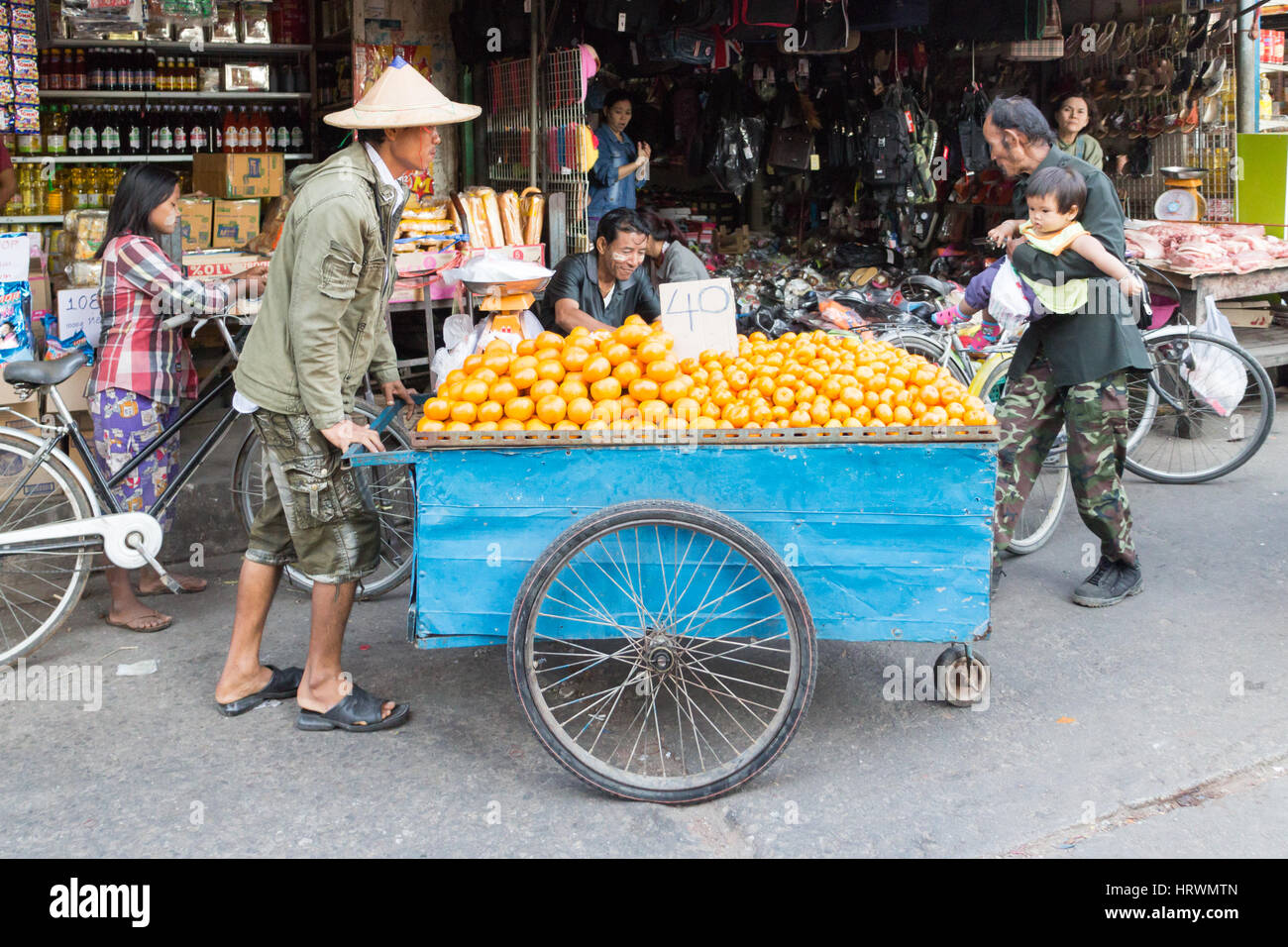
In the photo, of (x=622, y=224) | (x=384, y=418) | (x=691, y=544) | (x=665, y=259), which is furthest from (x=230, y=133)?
(x=691, y=544)

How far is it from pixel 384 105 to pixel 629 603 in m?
1.61

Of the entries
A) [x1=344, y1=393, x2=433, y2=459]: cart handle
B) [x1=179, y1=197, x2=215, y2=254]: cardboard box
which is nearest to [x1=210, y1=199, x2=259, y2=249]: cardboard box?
[x1=179, y1=197, x2=215, y2=254]: cardboard box

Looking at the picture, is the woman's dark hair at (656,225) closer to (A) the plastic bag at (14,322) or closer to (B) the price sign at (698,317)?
(B) the price sign at (698,317)

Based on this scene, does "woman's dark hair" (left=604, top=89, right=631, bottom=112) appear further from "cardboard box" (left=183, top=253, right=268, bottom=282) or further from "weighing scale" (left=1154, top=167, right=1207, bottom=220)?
"weighing scale" (left=1154, top=167, right=1207, bottom=220)

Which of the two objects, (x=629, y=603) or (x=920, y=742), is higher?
(x=629, y=603)

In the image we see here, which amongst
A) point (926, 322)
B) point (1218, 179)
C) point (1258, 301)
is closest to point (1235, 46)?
point (1218, 179)

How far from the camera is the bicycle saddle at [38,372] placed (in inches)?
166

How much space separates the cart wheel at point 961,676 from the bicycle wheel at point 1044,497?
162cm

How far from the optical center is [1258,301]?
895 centimetres

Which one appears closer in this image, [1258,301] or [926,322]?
[926,322]

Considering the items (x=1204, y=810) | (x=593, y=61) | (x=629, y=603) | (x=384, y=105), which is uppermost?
(x=593, y=61)

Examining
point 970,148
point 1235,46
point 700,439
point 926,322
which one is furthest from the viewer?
point 970,148
